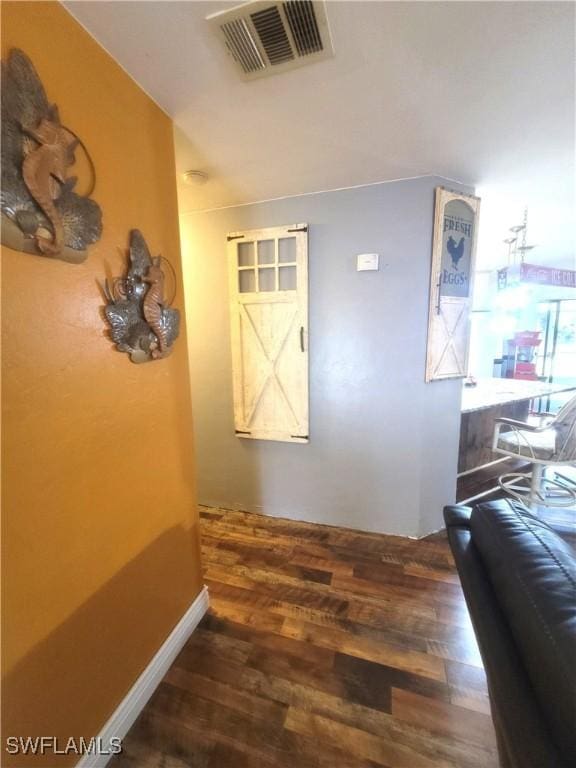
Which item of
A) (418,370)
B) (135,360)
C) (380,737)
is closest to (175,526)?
(135,360)

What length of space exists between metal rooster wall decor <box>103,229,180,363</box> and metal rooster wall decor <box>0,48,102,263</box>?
0.67 ft

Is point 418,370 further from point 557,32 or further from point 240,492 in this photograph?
point 240,492

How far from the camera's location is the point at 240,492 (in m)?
2.65

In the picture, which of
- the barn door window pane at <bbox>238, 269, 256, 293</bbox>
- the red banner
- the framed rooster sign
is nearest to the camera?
the framed rooster sign

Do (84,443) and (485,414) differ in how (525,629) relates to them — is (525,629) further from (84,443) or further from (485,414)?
(485,414)

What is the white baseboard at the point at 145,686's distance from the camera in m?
1.05

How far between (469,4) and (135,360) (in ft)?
5.40

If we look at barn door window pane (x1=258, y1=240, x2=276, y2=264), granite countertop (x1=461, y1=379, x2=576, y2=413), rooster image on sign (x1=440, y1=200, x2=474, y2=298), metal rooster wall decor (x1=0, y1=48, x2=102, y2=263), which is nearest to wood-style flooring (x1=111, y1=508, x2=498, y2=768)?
granite countertop (x1=461, y1=379, x2=576, y2=413)

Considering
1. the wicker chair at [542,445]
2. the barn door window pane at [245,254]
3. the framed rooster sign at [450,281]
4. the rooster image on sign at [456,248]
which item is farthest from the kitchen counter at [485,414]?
the barn door window pane at [245,254]

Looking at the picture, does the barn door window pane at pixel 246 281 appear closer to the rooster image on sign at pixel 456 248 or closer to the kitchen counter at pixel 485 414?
the rooster image on sign at pixel 456 248

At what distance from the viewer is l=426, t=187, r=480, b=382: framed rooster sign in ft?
6.44

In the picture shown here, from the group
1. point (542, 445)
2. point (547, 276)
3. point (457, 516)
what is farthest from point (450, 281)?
point (547, 276)

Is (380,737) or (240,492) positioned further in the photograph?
(240,492)

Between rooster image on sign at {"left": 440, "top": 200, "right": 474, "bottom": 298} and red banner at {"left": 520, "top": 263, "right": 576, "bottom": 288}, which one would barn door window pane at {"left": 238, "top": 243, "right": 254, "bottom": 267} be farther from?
red banner at {"left": 520, "top": 263, "right": 576, "bottom": 288}
